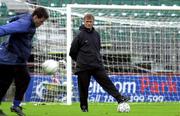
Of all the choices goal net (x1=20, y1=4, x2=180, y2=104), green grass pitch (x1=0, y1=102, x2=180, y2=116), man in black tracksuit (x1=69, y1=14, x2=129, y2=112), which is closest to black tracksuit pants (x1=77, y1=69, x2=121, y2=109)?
man in black tracksuit (x1=69, y1=14, x2=129, y2=112)

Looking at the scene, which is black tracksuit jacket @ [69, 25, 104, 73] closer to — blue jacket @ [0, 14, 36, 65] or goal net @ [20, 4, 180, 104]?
blue jacket @ [0, 14, 36, 65]

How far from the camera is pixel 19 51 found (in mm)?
8547

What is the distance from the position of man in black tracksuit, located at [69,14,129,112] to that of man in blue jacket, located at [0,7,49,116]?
71.5 inches

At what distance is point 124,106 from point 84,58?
120 centimetres

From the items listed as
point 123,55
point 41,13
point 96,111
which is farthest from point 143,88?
point 41,13

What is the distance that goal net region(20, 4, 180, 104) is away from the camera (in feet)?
53.2

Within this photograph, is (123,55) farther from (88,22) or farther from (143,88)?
(88,22)

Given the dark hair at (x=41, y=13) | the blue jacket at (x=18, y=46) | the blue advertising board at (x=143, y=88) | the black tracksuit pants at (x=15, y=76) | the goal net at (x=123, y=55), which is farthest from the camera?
the blue advertising board at (x=143, y=88)

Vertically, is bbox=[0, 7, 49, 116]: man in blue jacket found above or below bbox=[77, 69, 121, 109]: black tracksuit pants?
above

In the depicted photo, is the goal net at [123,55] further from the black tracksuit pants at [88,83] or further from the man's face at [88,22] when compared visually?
the man's face at [88,22]

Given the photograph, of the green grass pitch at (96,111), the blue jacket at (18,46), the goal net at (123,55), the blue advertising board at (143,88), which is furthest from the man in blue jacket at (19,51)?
the blue advertising board at (143,88)

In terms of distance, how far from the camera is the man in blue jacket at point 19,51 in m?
8.25

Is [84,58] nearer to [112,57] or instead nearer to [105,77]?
[105,77]

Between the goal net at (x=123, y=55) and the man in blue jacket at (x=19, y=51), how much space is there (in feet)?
22.6
